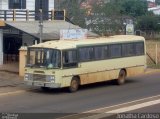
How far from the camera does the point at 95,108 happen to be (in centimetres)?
1962

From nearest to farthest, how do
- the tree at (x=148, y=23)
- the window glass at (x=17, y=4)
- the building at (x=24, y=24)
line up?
1. the building at (x=24, y=24)
2. the window glass at (x=17, y=4)
3. the tree at (x=148, y=23)

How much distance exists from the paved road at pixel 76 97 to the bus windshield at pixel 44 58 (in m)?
1.24

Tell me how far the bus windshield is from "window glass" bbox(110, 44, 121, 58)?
409 cm

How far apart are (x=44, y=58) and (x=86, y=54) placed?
2.32 m

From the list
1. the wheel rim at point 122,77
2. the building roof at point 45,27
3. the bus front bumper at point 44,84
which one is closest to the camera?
the bus front bumper at point 44,84

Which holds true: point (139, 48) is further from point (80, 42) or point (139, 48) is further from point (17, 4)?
point (17, 4)

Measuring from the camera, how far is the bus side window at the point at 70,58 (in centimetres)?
2466

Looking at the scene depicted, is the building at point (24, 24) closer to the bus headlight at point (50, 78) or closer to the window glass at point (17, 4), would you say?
the window glass at point (17, 4)

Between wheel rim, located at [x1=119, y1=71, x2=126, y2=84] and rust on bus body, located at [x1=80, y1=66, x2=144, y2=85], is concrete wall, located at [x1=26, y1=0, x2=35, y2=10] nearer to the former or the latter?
rust on bus body, located at [x1=80, y1=66, x2=144, y2=85]

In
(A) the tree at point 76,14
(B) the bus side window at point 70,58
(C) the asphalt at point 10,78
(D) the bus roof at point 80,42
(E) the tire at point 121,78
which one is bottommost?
(C) the asphalt at point 10,78

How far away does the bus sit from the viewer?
2445 cm

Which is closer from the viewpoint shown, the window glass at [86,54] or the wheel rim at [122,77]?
the window glass at [86,54]

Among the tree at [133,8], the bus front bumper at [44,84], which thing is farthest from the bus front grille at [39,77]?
the tree at [133,8]

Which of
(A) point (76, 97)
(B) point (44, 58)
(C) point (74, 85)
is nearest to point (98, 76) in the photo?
(C) point (74, 85)
